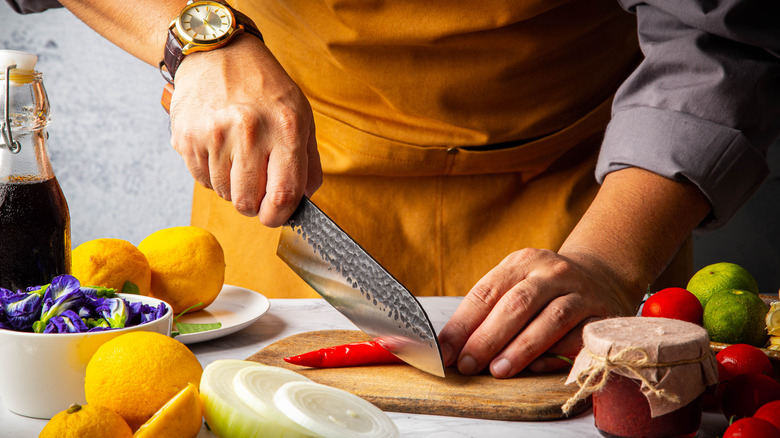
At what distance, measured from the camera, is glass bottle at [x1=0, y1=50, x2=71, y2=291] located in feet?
3.16

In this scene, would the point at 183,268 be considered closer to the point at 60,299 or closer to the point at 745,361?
the point at 60,299

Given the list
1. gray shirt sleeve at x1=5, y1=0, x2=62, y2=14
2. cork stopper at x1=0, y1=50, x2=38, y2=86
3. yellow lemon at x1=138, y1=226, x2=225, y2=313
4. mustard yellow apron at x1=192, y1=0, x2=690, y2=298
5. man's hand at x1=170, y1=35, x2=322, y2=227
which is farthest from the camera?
gray shirt sleeve at x1=5, y1=0, x2=62, y2=14


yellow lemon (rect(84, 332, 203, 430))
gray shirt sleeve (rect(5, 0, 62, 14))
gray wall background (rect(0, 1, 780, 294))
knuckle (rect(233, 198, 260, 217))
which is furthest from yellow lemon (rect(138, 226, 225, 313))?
gray wall background (rect(0, 1, 780, 294))

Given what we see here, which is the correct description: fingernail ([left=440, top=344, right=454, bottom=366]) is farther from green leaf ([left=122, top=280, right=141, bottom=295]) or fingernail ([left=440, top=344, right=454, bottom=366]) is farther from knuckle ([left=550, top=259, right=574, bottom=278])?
green leaf ([left=122, top=280, right=141, bottom=295])

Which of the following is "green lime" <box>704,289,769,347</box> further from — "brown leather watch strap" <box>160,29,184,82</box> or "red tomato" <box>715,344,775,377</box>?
"brown leather watch strap" <box>160,29,184,82</box>

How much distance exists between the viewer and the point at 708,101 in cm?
116

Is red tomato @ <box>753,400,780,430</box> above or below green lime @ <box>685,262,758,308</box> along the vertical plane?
A: above

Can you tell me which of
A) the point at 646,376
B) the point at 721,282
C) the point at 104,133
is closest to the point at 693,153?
the point at 721,282

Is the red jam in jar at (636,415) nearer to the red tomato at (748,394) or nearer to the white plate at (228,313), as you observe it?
the red tomato at (748,394)

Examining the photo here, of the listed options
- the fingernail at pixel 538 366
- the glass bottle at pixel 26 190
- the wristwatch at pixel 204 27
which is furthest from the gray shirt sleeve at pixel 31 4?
the fingernail at pixel 538 366

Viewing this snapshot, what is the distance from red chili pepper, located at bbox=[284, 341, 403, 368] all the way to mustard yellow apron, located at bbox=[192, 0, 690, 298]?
1.75 feet

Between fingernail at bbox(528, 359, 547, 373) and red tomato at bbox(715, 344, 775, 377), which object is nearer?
red tomato at bbox(715, 344, 775, 377)

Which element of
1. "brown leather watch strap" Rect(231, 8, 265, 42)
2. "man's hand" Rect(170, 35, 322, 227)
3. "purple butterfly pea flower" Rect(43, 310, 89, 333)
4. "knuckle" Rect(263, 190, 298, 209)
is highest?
"brown leather watch strap" Rect(231, 8, 265, 42)

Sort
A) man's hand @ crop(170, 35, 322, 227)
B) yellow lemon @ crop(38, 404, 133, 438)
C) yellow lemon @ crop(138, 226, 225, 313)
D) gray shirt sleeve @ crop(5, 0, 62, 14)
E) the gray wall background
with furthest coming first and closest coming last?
the gray wall background → gray shirt sleeve @ crop(5, 0, 62, 14) → yellow lemon @ crop(138, 226, 225, 313) → man's hand @ crop(170, 35, 322, 227) → yellow lemon @ crop(38, 404, 133, 438)
